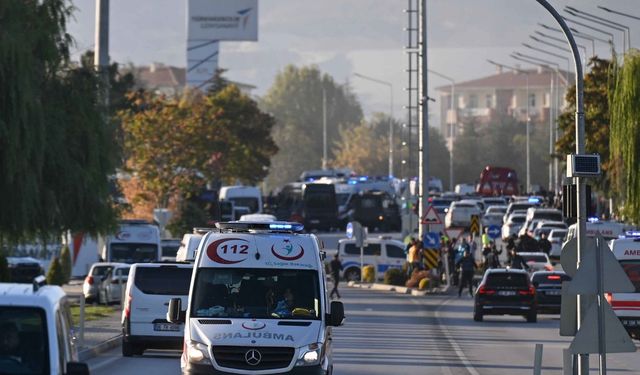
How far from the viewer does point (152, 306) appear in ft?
86.5

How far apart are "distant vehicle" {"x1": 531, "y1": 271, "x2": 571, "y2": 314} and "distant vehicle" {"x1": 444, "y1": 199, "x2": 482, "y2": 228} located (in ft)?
125

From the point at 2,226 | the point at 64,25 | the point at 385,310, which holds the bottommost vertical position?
the point at 385,310

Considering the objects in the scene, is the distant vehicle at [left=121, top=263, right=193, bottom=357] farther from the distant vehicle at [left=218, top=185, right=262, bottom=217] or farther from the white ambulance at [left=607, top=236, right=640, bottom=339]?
the distant vehicle at [left=218, top=185, right=262, bottom=217]

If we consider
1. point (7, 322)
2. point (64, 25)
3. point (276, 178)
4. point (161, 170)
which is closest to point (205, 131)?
point (161, 170)

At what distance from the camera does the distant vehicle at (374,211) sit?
89125 millimetres

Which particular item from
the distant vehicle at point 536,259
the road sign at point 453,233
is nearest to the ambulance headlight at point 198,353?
the distant vehicle at point 536,259

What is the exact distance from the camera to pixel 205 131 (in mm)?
81250

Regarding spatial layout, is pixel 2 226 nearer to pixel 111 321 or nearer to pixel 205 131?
pixel 111 321

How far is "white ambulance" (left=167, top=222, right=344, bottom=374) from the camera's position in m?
17.1

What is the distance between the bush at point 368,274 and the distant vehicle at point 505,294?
19.9 m

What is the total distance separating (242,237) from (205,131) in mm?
63085

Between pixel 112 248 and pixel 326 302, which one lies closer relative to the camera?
pixel 326 302

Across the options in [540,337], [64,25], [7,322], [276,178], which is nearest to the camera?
[7,322]

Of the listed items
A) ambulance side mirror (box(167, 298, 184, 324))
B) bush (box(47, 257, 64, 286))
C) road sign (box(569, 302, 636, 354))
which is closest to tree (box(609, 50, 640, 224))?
bush (box(47, 257, 64, 286))
